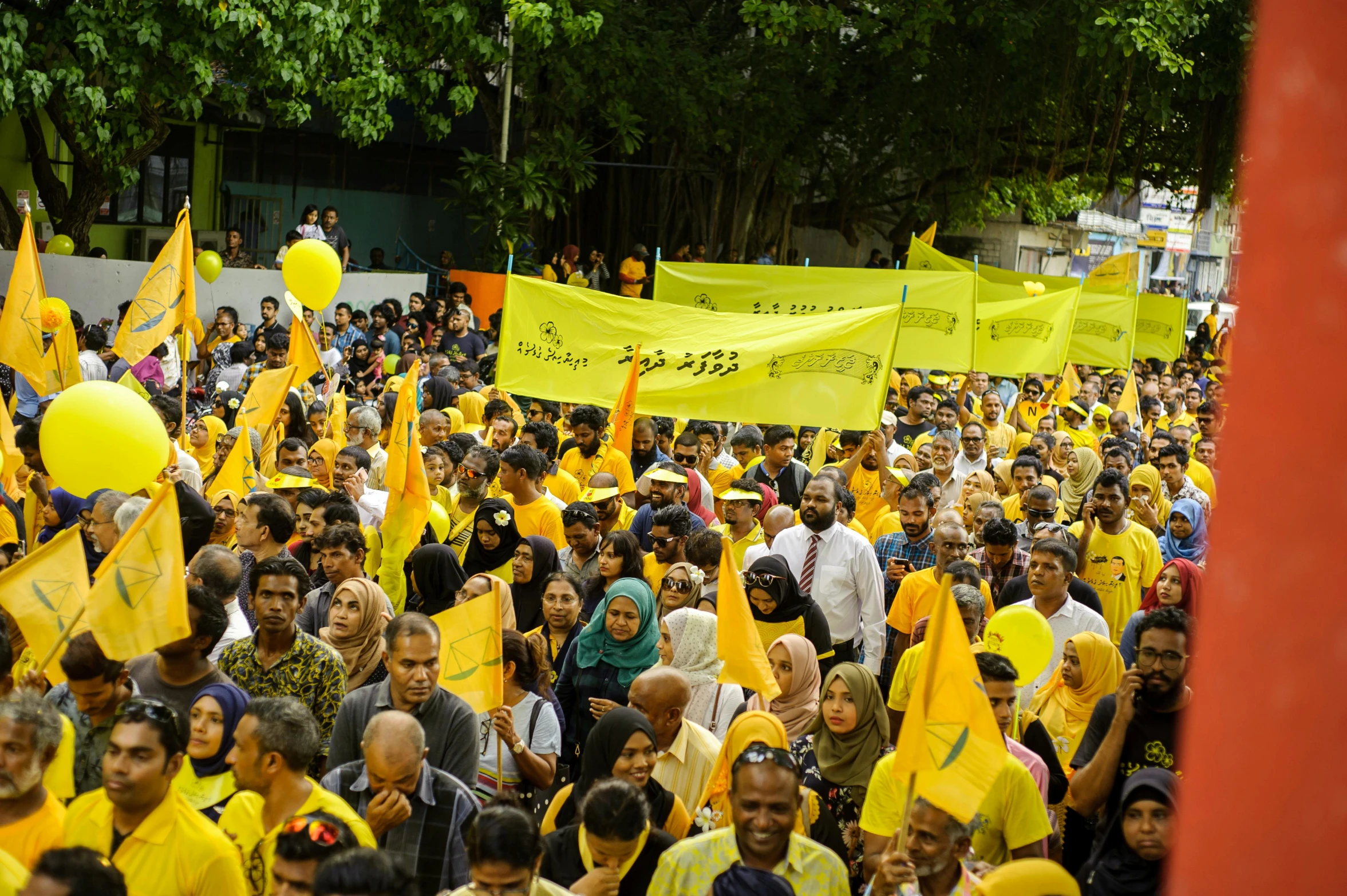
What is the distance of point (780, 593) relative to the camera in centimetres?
596

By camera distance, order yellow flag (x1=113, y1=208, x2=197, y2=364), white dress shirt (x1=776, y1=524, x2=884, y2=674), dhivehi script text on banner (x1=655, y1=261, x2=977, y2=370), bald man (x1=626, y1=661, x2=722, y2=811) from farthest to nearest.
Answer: dhivehi script text on banner (x1=655, y1=261, x2=977, y2=370) → yellow flag (x1=113, y1=208, x2=197, y2=364) → white dress shirt (x1=776, y1=524, x2=884, y2=674) → bald man (x1=626, y1=661, x2=722, y2=811)

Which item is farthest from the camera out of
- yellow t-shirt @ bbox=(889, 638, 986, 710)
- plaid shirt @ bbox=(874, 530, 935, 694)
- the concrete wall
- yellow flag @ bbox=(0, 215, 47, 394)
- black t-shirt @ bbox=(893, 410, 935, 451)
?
the concrete wall

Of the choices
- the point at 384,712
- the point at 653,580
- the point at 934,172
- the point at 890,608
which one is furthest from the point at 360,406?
the point at 934,172

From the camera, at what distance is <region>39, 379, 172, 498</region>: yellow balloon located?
5.59m

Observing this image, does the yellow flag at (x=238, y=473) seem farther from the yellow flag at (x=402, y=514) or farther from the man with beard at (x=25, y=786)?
the man with beard at (x=25, y=786)

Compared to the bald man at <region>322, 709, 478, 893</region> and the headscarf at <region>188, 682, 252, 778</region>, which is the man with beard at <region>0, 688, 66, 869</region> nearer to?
the headscarf at <region>188, 682, 252, 778</region>

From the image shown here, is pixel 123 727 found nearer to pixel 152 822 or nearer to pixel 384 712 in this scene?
pixel 152 822

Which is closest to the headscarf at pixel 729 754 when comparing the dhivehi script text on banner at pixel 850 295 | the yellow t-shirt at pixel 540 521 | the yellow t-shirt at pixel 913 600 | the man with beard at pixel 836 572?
the yellow t-shirt at pixel 913 600

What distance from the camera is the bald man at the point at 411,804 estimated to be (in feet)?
12.5

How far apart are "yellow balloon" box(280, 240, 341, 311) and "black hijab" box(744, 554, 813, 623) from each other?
5.15 metres

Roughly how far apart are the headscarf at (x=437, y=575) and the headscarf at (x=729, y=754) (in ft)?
6.50

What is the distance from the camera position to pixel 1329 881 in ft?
2.74

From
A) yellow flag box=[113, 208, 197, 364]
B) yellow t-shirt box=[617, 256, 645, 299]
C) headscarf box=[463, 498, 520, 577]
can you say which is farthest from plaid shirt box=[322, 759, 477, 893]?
yellow t-shirt box=[617, 256, 645, 299]

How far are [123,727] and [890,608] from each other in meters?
4.40
